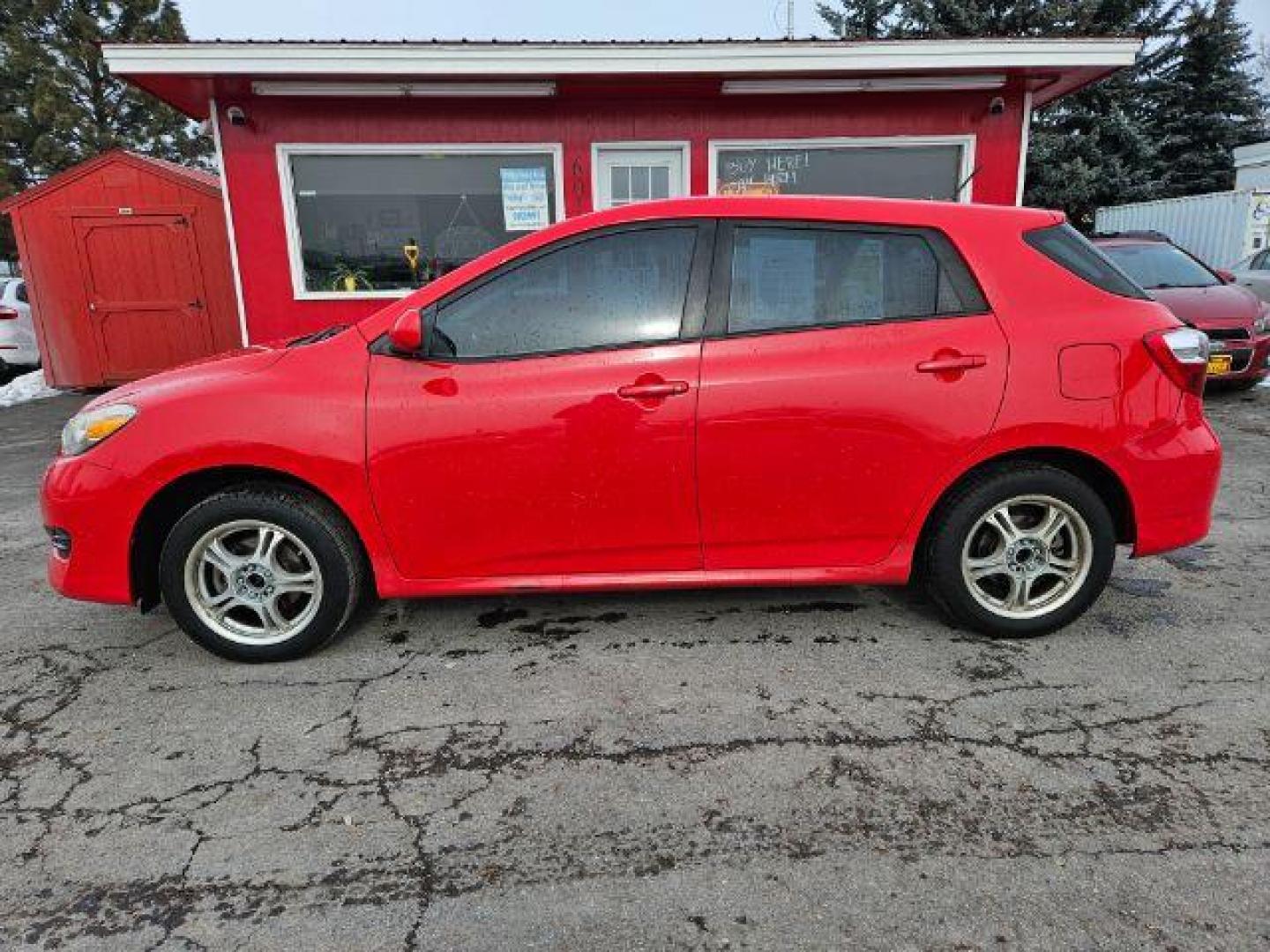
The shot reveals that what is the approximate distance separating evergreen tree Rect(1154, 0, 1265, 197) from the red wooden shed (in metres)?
21.9

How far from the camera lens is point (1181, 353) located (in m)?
3.01

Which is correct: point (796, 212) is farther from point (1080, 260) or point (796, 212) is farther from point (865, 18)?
point (865, 18)

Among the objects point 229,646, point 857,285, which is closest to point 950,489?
point 857,285

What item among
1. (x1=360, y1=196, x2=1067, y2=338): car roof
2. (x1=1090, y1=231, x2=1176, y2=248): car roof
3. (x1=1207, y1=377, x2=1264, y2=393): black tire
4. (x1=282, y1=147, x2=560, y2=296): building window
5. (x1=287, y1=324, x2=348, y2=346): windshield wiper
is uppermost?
(x1=282, y1=147, x2=560, y2=296): building window

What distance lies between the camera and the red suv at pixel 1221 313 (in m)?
7.70

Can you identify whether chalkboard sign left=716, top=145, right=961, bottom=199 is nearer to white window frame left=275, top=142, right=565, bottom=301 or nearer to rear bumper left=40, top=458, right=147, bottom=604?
white window frame left=275, top=142, right=565, bottom=301

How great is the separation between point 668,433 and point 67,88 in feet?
98.2

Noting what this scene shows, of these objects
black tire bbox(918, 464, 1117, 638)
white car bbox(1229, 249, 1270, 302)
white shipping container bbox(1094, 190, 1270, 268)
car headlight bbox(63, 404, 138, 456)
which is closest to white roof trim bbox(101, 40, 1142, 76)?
white car bbox(1229, 249, 1270, 302)

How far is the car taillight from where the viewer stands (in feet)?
9.81

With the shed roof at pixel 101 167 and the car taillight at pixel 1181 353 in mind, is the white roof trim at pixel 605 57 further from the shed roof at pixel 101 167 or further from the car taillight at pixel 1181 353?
the car taillight at pixel 1181 353

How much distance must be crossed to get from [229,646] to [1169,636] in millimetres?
3759

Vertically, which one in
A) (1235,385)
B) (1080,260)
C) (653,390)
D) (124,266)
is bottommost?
(1235,385)

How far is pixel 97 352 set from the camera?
383 inches

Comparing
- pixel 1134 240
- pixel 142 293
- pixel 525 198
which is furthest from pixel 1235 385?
pixel 142 293
